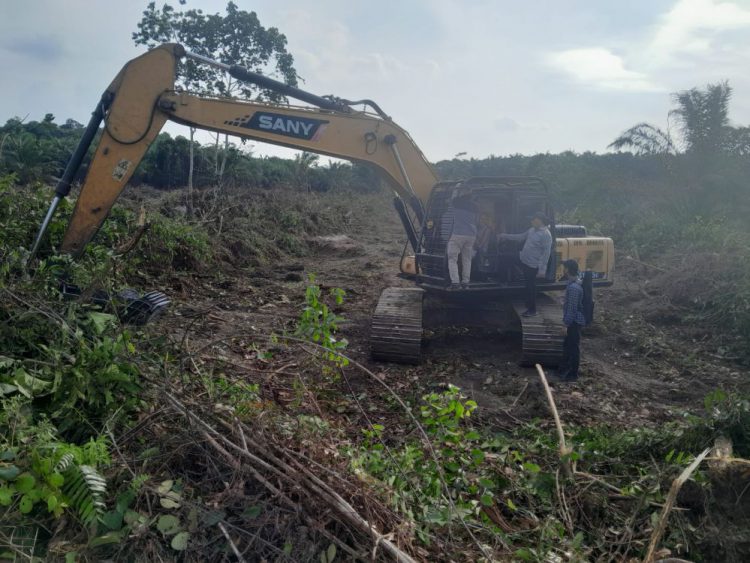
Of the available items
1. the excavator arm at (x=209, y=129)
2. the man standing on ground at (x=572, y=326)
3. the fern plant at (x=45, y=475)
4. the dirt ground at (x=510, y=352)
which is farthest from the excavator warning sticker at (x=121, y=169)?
the man standing on ground at (x=572, y=326)

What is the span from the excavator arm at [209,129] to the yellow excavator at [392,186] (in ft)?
0.04

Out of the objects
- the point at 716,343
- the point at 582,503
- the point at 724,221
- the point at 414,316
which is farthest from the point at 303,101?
the point at 724,221

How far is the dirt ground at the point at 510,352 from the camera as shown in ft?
19.3

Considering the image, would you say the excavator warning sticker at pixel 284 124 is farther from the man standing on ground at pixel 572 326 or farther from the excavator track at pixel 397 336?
the man standing on ground at pixel 572 326

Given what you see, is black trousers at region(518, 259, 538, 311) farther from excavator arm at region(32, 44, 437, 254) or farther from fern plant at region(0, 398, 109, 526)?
fern plant at region(0, 398, 109, 526)

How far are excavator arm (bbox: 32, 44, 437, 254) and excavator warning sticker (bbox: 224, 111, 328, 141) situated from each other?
0.01 m

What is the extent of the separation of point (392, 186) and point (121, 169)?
11.8ft

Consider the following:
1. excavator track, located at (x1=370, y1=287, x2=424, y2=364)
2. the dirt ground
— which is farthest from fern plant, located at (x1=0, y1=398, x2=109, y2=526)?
excavator track, located at (x1=370, y1=287, x2=424, y2=364)

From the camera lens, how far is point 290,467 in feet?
9.49

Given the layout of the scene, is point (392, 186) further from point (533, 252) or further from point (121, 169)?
point (121, 169)

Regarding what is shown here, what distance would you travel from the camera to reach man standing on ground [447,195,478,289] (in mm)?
7270

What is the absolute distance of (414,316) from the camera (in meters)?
7.11

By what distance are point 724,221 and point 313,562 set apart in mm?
16701

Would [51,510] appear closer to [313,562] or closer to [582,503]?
[313,562]
